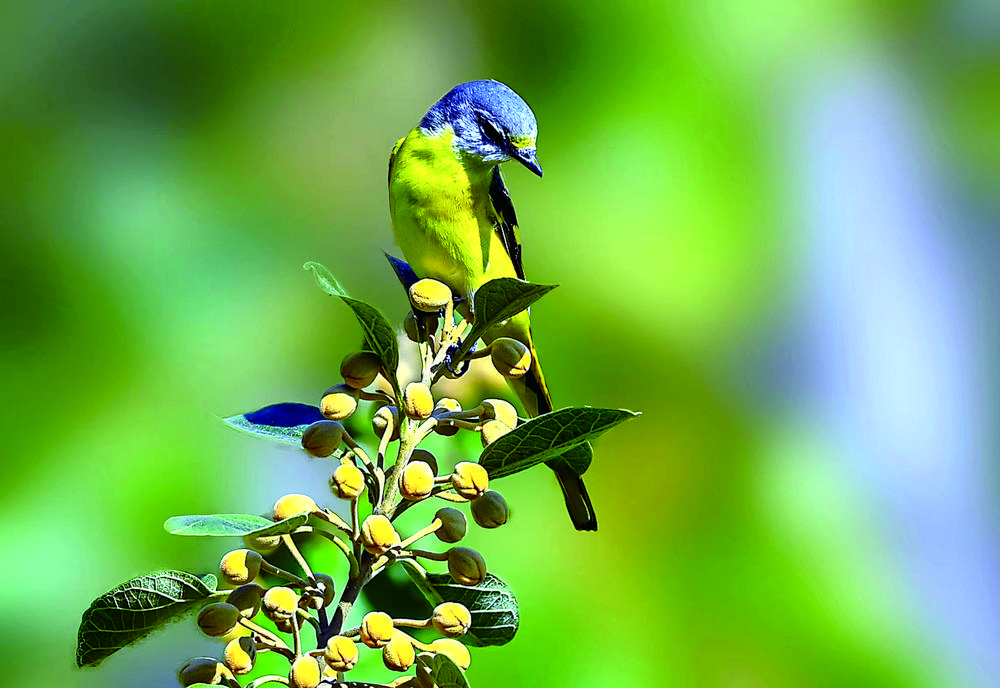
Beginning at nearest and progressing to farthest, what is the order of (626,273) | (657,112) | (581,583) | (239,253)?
1. (581,583)
2. (239,253)
3. (626,273)
4. (657,112)

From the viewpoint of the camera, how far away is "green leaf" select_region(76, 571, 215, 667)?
0.45 meters

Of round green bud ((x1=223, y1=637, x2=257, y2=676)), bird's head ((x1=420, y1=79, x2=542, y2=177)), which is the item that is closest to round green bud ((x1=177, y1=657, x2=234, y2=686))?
round green bud ((x1=223, y1=637, x2=257, y2=676))

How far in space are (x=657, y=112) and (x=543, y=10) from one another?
578mm

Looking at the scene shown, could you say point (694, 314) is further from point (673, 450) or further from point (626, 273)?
point (673, 450)

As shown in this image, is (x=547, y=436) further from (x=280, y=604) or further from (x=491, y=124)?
(x=491, y=124)

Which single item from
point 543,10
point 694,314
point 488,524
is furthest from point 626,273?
point 488,524

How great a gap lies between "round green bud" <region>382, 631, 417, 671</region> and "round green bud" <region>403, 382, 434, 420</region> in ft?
0.37

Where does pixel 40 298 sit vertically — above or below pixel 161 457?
above

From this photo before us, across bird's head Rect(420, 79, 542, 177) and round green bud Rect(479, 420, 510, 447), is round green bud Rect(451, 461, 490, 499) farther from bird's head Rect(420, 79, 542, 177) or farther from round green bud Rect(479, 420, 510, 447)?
bird's head Rect(420, 79, 542, 177)

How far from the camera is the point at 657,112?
307cm

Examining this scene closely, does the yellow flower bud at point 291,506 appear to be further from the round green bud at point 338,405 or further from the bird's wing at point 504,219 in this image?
the bird's wing at point 504,219

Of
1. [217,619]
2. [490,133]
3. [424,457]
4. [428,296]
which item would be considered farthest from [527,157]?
[217,619]

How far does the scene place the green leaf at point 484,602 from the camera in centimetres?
50

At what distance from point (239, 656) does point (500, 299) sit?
0.76ft
